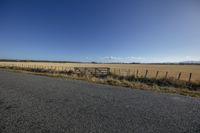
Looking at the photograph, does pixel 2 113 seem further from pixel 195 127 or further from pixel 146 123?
pixel 195 127

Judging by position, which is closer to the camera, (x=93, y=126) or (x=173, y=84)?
(x=93, y=126)

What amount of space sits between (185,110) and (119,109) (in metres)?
2.37

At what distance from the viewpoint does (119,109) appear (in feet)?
17.6

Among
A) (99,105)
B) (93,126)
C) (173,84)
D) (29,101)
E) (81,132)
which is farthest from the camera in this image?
(173,84)

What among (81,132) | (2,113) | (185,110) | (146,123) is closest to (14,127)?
(2,113)

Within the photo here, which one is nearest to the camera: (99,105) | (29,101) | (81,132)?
(81,132)

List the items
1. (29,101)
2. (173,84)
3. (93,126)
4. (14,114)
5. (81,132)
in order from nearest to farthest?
(81,132) < (93,126) < (14,114) < (29,101) < (173,84)

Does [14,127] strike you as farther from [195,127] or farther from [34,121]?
[195,127]

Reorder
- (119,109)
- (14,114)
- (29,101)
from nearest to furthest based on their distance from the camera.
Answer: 1. (14,114)
2. (119,109)
3. (29,101)

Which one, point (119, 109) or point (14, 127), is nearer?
point (14, 127)

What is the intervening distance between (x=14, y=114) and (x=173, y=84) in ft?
41.3

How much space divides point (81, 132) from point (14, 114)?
98.2 inches

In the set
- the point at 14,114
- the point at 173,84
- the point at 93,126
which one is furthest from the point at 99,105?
the point at 173,84

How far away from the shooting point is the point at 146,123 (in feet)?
13.5
